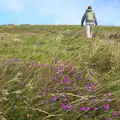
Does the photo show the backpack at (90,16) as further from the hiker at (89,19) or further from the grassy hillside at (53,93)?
the grassy hillside at (53,93)

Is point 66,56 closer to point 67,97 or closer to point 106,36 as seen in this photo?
point 67,97

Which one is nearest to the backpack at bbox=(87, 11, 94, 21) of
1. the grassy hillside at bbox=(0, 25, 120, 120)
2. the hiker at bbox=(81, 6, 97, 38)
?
the hiker at bbox=(81, 6, 97, 38)

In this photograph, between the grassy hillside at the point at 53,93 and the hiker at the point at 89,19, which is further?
the hiker at the point at 89,19

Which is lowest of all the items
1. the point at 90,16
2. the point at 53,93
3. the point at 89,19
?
the point at 53,93

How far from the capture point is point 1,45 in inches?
215

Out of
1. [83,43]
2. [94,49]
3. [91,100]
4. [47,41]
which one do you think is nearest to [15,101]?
[91,100]

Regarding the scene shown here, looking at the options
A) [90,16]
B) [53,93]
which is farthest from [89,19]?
[53,93]

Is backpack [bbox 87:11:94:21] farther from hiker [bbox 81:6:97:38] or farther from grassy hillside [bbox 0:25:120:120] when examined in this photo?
grassy hillside [bbox 0:25:120:120]

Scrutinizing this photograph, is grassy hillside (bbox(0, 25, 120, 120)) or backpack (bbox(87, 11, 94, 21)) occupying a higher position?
backpack (bbox(87, 11, 94, 21))

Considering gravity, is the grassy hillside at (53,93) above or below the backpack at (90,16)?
below

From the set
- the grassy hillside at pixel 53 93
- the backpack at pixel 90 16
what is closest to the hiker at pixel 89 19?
the backpack at pixel 90 16

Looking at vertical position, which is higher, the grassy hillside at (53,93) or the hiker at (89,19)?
the hiker at (89,19)

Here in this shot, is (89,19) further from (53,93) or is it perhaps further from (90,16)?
(53,93)

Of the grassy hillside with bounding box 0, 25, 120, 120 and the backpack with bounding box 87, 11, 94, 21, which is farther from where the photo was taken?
the backpack with bounding box 87, 11, 94, 21
